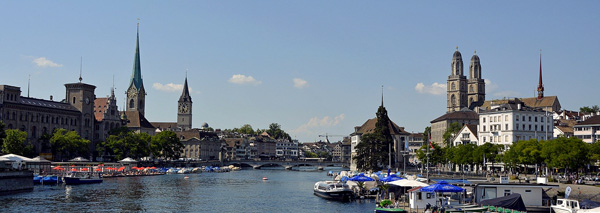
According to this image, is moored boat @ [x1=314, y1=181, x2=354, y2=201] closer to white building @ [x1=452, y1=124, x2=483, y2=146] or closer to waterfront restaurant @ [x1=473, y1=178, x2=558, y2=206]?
waterfront restaurant @ [x1=473, y1=178, x2=558, y2=206]

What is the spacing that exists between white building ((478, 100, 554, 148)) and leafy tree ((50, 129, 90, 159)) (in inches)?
3552

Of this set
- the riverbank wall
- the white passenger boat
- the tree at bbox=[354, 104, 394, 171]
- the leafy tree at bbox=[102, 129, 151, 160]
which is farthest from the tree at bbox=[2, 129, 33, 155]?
the white passenger boat

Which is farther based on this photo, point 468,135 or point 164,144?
point 164,144

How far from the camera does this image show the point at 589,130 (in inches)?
5017

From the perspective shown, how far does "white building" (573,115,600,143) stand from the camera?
125938 mm

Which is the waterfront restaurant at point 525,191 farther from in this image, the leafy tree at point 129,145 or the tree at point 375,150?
the leafy tree at point 129,145

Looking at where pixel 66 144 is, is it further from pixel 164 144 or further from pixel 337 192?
pixel 337 192

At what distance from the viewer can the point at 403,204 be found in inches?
2318

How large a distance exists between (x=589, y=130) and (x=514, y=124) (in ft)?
57.3

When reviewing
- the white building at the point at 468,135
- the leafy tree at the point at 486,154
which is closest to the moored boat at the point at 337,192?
the leafy tree at the point at 486,154

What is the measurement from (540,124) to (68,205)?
90.1 m

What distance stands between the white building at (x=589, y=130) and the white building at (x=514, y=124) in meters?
6.35

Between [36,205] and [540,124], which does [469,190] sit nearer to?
[36,205]

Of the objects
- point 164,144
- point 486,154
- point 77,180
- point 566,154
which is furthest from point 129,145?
point 566,154
